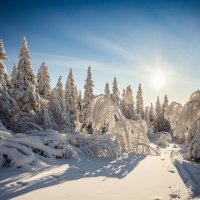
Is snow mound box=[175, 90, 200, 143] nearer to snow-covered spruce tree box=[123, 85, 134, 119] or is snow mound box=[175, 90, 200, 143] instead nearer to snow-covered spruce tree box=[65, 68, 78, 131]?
snow-covered spruce tree box=[65, 68, 78, 131]

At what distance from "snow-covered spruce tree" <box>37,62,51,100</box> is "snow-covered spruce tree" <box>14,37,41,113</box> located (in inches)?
366

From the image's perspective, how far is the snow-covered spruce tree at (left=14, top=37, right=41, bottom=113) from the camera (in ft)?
73.7

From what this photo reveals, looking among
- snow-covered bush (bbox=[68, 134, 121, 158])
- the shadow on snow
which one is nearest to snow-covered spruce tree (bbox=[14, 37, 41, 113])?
snow-covered bush (bbox=[68, 134, 121, 158])

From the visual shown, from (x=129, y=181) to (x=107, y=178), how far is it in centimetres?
61

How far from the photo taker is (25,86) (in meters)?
23.6

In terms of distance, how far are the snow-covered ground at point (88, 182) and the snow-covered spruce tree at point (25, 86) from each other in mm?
14589

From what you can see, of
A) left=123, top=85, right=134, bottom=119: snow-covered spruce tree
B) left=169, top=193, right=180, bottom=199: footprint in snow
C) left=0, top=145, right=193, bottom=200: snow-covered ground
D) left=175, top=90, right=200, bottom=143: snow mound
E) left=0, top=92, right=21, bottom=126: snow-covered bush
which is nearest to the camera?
left=0, top=145, right=193, bottom=200: snow-covered ground

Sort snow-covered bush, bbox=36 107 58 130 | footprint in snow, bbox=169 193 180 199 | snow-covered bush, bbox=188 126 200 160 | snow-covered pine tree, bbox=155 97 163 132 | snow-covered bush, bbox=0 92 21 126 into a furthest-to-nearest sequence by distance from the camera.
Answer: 1. snow-covered pine tree, bbox=155 97 163 132
2. snow-covered bush, bbox=36 107 58 130
3. snow-covered bush, bbox=0 92 21 126
4. snow-covered bush, bbox=188 126 200 160
5. footprint in snow, bbox=169 193 180 199

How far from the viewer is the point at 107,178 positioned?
7.03m

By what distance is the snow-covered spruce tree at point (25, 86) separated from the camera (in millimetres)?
22453

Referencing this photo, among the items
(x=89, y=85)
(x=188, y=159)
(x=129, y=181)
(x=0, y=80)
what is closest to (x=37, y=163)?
(x=129, y=181)

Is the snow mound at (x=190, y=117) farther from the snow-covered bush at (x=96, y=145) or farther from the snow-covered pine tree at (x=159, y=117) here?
the snow-covered pine tree at (x=159, y=117)

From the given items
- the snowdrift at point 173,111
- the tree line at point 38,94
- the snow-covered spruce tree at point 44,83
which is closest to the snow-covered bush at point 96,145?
the tree line at point 38,94

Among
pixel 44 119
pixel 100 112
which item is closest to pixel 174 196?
pixel 100 112
